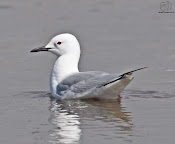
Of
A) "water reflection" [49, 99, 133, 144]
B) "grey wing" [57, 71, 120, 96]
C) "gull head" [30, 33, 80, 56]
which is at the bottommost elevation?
"water reflection" [49, 99, 133, 144]

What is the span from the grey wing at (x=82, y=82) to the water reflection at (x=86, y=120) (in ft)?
0.83

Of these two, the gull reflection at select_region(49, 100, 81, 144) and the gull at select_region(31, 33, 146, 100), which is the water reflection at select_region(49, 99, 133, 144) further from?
the gull at select_region(31, 33, 146, 100)

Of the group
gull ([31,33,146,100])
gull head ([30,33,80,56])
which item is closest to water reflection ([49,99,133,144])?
gull ([31,33,146,100])

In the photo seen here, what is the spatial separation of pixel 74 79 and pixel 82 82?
0.89 ft

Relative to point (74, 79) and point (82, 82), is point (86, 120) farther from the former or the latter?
point (74, 79)

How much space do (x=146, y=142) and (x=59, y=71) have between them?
4857mm

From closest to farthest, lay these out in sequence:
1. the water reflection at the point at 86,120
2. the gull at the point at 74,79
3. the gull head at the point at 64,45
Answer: the water reflection at the point at 86,120
the gull at the point at 74,79
the gull head at the point at 64,45

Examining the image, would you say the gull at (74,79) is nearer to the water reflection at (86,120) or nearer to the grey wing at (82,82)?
the grey wing at (82,82)

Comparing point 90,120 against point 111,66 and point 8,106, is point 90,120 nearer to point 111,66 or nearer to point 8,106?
point 8,106

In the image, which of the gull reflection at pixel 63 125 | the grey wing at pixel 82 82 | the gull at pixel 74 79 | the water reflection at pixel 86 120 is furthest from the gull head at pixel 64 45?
the gull reflection at pixel 63 125

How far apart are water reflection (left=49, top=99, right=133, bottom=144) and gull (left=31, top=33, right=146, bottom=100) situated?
0.64ft

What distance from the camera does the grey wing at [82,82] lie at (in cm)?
1243

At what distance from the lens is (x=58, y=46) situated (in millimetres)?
13680

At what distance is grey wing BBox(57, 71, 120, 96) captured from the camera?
12.4 meters
